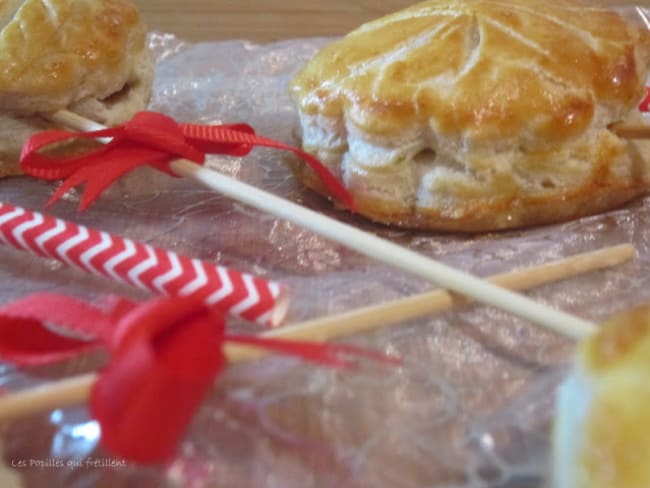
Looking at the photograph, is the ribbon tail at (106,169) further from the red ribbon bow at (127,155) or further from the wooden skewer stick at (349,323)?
the wooden skewer stick at (349,323)

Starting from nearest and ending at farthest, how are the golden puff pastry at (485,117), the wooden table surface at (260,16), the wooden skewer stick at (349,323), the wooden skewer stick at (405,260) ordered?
the wooden skewer stick at (349,323), the wooden skewer stick at (405,260), the golden puff pastry at (485,117), the wooden table surface at (260,16)

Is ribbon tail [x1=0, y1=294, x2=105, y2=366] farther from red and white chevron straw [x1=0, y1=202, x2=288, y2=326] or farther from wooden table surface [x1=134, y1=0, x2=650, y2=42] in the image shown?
wooden table surface [x1=134, y1=0, x2=650, y2=42]

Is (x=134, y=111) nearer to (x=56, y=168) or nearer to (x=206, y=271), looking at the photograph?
(x=56, y=168)

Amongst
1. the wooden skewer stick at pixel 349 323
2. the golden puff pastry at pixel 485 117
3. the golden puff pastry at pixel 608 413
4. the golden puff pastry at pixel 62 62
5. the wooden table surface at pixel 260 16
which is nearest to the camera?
the golden puff pastry at pixel 608 413

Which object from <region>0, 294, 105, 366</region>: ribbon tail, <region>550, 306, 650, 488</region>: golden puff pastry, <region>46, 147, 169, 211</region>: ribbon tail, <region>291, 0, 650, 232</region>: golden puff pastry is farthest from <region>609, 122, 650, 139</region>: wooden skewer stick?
<region>0, 294, 105, 366</region>: ribbon tail

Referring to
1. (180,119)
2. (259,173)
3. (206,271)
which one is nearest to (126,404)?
(206,271)

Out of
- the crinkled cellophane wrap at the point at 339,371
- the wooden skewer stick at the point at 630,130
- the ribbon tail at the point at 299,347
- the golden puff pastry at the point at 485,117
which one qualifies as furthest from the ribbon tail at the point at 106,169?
the wooden skewer stick at the point at 630,130
